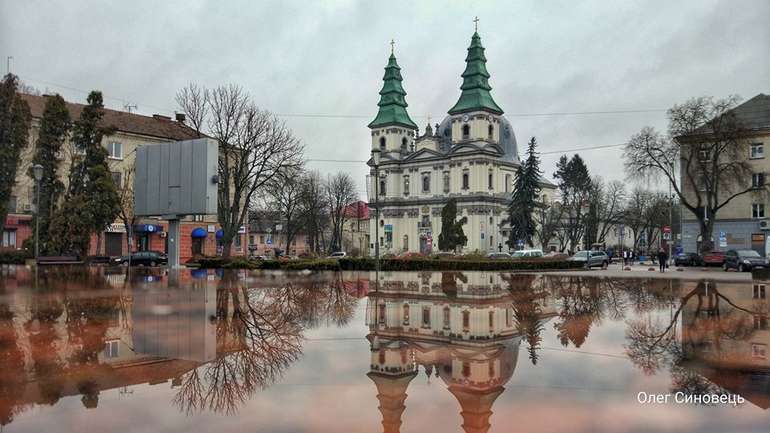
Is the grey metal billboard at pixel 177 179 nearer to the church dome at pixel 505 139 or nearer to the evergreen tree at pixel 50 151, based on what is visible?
the evergreen tree at pixel 50 151

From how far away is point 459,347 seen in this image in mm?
9664

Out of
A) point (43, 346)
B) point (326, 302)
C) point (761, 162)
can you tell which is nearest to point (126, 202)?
point (326, 302)

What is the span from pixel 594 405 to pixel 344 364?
3632 millimetres

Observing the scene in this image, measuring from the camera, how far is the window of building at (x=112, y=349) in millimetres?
8712

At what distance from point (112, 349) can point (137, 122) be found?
51367 millimetres

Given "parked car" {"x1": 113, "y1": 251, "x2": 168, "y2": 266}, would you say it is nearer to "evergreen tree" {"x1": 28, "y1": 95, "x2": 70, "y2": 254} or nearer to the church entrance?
"evergreen tree" {"x1": 28, "y1": 95, "x2": 70, "y2": 254}

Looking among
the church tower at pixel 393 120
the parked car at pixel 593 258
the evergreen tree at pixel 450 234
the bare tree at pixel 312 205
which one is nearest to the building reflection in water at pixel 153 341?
the parked car at pixel 593 258

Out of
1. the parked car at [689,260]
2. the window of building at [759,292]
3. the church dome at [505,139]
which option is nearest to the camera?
the window of building at [759,292]

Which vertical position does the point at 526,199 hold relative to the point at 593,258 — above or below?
above

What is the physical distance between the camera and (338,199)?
83.1 meters

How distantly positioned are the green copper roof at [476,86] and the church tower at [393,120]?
38.0ft

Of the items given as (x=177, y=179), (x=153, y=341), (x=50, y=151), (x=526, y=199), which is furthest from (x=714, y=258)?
(x=50, y=151)

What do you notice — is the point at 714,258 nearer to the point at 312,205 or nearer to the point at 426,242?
the point at 312,205

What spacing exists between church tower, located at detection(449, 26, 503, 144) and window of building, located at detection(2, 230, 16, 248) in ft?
203
